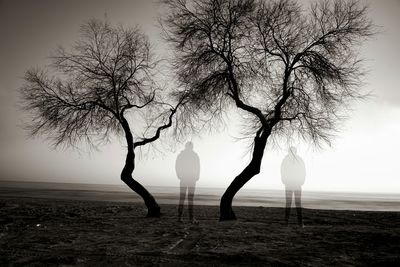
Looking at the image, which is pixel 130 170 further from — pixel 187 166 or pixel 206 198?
pixel 206 198

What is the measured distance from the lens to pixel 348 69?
12.8m

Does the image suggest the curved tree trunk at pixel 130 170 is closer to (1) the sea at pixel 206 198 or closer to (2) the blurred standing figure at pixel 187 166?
(2) the blurred standing figure at pixel 187 166

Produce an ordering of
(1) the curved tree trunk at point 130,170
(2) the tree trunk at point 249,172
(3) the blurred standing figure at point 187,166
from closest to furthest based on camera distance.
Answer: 1. (2) the tree trunk at point 249,172
2. (3) the blurred standing figure at point 187,166
3. (1) the curved tree trunk at point 130,170

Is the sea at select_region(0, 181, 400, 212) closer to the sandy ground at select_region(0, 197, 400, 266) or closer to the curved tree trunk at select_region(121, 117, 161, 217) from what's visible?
the curved tree trunk at select_region(121, 117, 161, 217)

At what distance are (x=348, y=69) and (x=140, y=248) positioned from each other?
10.6 metres

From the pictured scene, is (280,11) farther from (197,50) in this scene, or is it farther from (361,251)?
(361,251)

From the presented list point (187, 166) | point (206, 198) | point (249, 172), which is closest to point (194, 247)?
point (249, 172)

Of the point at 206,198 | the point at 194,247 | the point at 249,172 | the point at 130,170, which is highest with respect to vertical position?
the point at 249,172

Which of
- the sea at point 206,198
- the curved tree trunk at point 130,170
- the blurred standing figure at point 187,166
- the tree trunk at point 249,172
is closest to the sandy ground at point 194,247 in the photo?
the tree trunk at point 249,172

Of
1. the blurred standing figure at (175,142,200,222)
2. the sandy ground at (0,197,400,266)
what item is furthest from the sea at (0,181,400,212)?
the sandy ground at (0,197,400,266)

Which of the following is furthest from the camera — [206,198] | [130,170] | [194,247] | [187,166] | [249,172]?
[206,198]

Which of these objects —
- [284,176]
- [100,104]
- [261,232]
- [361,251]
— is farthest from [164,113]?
[361,251]

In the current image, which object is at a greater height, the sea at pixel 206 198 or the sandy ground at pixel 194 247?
the sandy ground at pixel 194 247

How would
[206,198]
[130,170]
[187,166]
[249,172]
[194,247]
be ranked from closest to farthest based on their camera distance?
[194,247]
[249,172]
[187,166]
[130,170]
[206,198]
